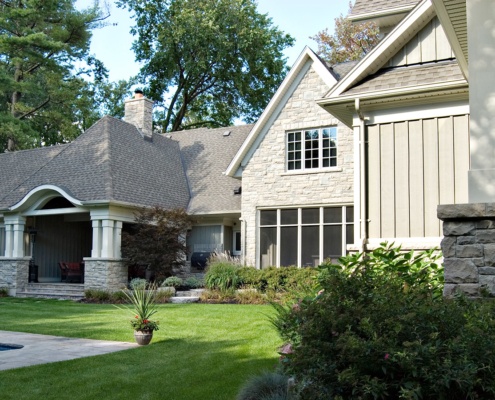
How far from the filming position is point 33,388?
6.89 meters

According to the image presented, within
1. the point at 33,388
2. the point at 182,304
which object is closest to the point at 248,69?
the point at 182,304

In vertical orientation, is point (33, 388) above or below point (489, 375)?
below

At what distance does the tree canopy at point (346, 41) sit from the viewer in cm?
3063

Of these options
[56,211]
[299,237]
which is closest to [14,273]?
[56,211]

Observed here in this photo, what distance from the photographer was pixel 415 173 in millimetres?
10453

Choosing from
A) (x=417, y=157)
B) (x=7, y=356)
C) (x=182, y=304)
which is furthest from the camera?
(x=182, y=304)

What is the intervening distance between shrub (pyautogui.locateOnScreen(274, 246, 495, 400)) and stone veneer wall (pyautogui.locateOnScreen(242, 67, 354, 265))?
13165 mm

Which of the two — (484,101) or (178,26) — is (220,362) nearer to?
(484,101)

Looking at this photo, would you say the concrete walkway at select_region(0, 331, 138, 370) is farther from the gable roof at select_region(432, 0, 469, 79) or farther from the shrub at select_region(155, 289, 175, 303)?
the gable roof at select_region(432, 0, 469, 79)

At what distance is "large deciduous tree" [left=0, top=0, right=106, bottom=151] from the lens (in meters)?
31.0

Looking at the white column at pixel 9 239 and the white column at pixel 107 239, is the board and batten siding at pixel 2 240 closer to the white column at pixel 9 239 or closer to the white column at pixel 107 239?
the white column at pixel 9 239

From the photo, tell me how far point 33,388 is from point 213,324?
508 centimetres

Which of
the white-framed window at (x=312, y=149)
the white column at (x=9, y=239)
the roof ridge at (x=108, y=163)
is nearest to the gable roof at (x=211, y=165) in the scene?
the white-framed window at (x=312, y=149)

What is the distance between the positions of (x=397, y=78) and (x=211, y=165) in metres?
13.5
